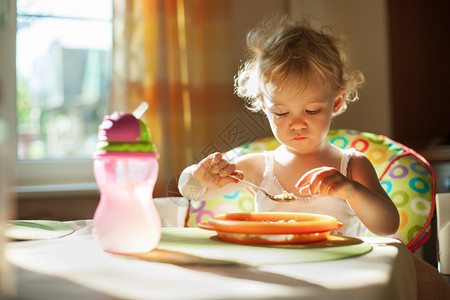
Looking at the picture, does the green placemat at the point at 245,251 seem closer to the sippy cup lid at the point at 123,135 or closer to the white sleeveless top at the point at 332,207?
the sippy cup lid at the point at 123,135

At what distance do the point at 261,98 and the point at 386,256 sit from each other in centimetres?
76

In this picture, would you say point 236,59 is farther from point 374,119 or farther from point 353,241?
point 353,241

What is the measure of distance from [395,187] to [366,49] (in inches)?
49.9

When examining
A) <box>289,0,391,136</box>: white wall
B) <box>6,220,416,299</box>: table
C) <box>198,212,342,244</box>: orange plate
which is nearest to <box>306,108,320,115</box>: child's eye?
<box>198,212,342,244</box>: orange plate

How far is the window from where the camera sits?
251cm

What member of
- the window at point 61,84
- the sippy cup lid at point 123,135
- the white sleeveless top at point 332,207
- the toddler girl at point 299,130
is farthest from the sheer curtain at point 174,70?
the sippy cup lid at point 123,135

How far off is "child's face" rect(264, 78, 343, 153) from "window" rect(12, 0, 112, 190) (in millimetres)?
1495

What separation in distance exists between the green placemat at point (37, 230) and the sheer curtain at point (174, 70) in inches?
49.7

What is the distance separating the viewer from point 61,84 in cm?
261

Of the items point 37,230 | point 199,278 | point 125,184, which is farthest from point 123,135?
point 37,230

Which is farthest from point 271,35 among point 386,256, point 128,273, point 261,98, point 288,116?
point 128,273

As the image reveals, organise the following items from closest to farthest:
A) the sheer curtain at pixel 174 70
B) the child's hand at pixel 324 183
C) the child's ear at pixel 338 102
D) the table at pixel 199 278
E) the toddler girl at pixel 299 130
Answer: the table at pixel 199 278 < the child's hand at pixel 324 183 < the toddler girl at pixel 299 130 < the child's ear at pixel 338 102 < the sheer curtain at pixel 174 70

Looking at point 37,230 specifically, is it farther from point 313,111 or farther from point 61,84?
point 61,84

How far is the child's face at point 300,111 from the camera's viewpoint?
125cm
